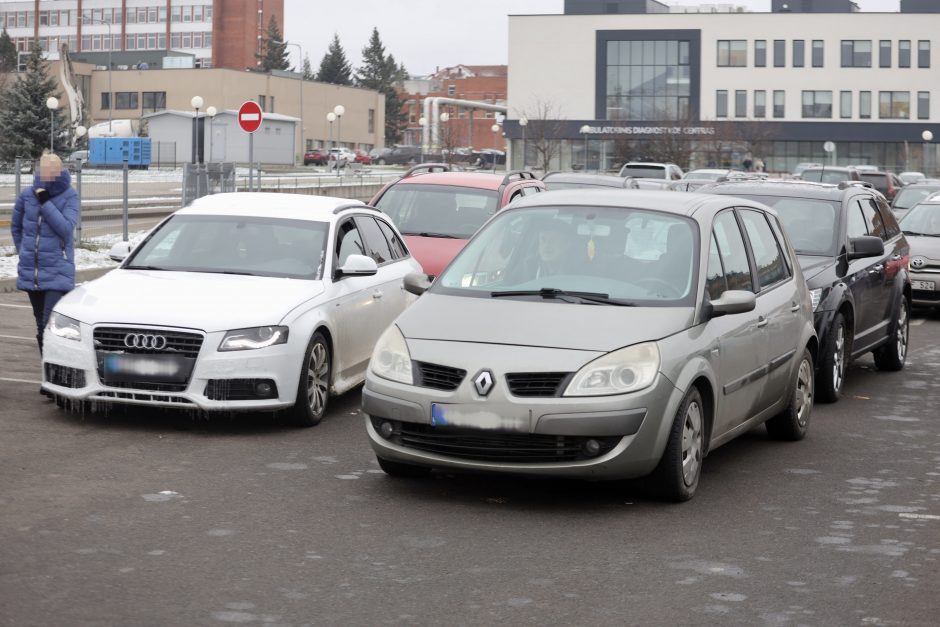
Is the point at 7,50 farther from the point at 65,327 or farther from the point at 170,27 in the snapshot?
the point at 65,327

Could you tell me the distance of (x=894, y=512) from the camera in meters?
7.04

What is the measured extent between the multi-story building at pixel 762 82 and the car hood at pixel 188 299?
85293 millimetres

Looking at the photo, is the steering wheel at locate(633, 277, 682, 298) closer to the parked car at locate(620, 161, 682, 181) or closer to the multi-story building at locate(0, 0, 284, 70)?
the parked car at locate(620, 161, 682, 181)

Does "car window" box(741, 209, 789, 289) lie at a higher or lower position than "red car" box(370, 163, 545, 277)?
lower

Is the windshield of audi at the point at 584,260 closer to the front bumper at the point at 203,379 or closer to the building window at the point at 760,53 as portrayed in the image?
the front bumper at the point at 203,379

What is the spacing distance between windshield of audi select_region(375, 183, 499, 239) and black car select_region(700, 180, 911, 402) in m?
3.01

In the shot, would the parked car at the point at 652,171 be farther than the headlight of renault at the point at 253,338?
Yes

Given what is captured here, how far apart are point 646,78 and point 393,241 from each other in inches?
3600

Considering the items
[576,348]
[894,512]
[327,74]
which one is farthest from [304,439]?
[327,74]

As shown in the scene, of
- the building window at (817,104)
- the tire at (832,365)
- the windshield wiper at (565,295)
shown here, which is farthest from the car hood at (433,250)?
the building window at (817,104)

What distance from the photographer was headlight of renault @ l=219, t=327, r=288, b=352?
8.69 meters

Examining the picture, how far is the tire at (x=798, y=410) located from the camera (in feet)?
29.4

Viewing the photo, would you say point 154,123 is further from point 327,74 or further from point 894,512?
point 894,512

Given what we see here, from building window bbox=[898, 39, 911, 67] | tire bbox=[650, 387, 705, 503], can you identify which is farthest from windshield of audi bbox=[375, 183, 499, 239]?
building window bbox=[898, 39, 911, 67]
